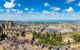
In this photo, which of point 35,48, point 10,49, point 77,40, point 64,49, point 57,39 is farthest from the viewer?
point 77,40

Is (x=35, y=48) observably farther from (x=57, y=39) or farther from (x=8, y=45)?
(x=57, y=39)

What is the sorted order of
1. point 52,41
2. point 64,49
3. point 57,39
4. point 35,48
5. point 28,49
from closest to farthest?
point 28,49 < point 35,48 < point 64,49 < point 52,41 < point 57,39

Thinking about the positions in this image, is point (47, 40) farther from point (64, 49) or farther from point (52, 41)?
point (64, 49)

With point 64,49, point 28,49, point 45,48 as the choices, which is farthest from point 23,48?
point 64,49

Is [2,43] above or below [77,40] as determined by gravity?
above

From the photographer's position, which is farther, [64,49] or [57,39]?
[57,39]

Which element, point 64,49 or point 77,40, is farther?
point 77,40

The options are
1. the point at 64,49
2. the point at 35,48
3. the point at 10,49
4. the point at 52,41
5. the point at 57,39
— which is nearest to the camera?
the point at 10,49

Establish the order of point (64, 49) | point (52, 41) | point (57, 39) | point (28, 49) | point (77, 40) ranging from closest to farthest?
point (28, 49) → point (64, 49) → point (52, 41) → point (57, 39) → point (77, 40)

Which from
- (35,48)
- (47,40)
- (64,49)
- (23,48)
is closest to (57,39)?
(47,40)
